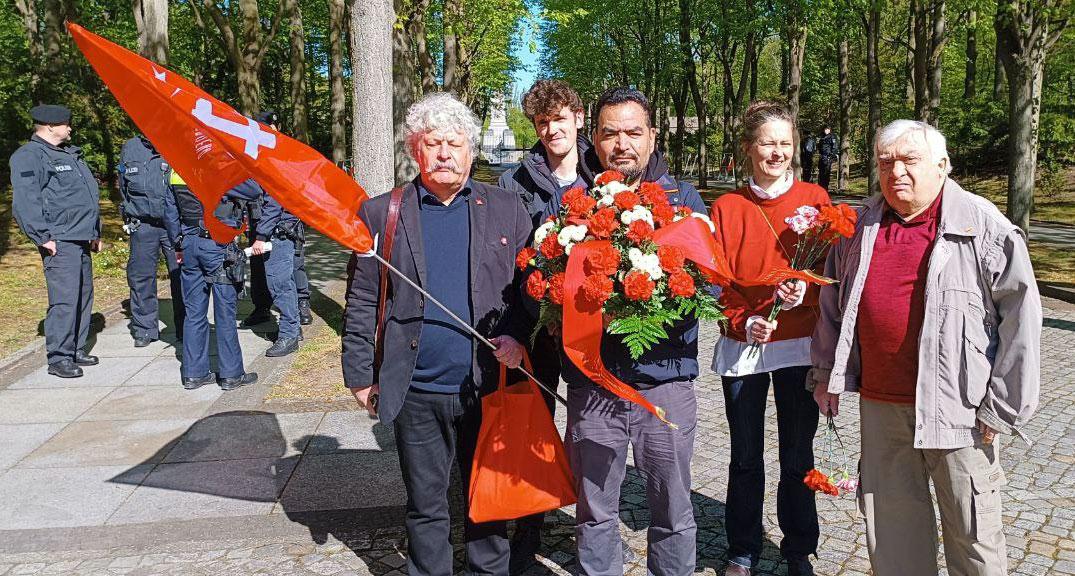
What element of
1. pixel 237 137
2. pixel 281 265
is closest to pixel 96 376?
pixel 281 265

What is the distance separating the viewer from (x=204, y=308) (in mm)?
7156

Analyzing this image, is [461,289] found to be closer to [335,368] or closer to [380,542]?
[380,542]

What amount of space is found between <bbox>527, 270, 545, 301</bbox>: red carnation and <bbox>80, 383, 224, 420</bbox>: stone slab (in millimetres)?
4392

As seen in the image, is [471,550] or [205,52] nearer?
[471,550]

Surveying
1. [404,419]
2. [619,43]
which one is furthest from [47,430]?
[619,43]

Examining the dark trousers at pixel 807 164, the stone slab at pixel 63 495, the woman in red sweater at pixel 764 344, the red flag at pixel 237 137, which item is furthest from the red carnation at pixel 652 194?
the dark trousers at pixel 807 164

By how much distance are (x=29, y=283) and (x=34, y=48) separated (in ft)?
37.4

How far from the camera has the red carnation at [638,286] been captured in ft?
9.11

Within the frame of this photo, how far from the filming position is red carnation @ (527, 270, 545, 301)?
9.91 ft

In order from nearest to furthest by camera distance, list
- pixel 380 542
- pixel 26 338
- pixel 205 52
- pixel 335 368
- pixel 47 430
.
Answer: pixel 380 542, pixel 47 430, pixel 335 368, pixel 26 338, pixel 205 52

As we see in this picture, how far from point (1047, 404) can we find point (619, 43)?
36949 mm

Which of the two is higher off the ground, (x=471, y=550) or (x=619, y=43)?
(x=619, y=43)

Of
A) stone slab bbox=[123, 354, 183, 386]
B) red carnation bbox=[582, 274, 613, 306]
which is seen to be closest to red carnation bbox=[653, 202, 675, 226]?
red carnation bbox=[582, 274, 613, 306]

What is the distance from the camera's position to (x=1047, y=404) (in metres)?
6.30
